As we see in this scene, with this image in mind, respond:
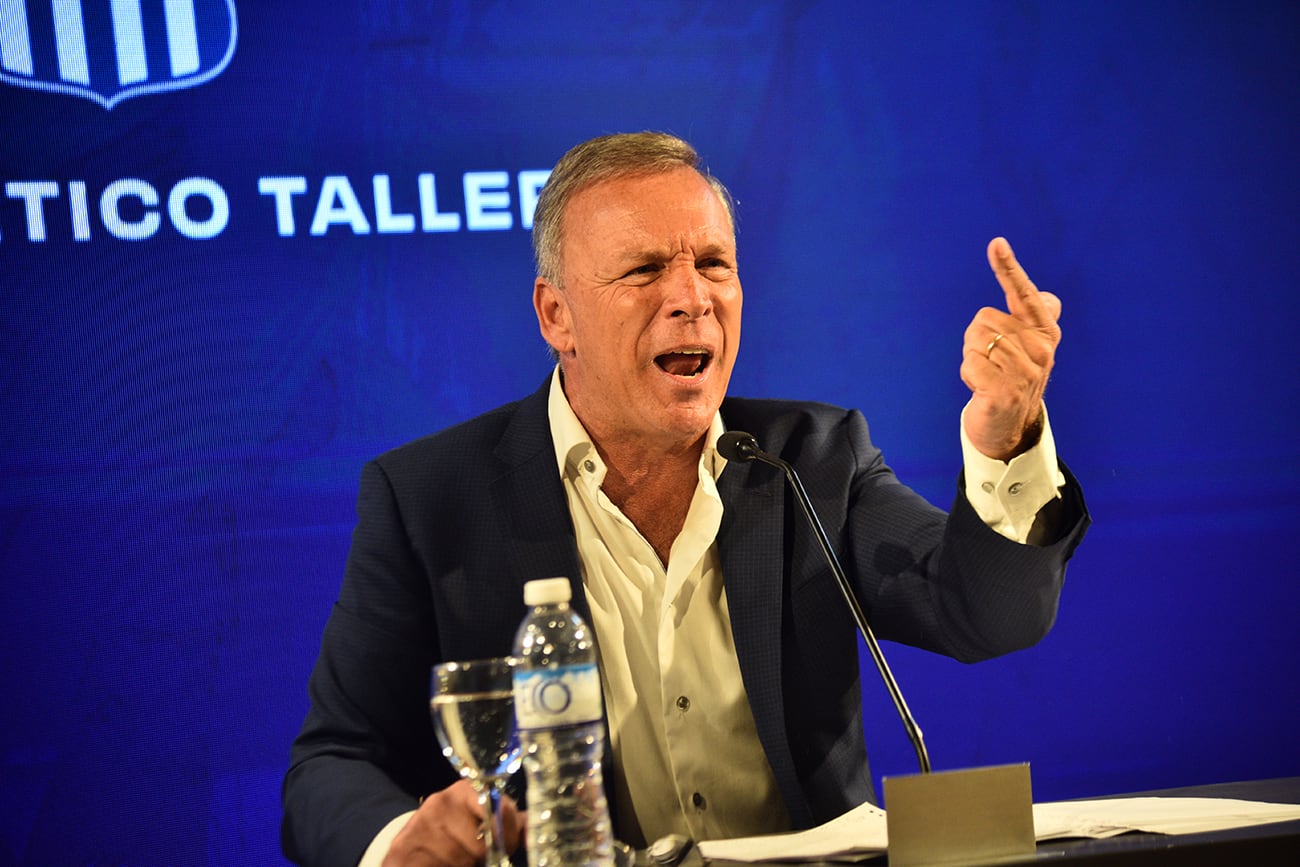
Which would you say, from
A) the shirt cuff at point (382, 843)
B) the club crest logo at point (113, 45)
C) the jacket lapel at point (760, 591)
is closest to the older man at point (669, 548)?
the jacket lapel at point (760, 591)

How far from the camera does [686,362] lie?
2.01 m

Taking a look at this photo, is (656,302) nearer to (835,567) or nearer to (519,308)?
(835,567)

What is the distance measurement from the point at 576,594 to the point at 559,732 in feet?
2.21

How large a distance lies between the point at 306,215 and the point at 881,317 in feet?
5.09

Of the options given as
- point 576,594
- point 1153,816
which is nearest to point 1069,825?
point 1153,816

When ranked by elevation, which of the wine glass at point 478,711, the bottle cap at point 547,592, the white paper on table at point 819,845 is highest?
the bottle cap at point 547,592

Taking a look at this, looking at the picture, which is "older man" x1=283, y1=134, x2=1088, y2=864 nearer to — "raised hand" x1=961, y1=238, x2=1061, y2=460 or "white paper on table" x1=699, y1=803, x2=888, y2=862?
"raised hand" x1=961, y1=238, x2=1061, y2=460

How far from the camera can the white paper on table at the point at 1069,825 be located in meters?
1.22

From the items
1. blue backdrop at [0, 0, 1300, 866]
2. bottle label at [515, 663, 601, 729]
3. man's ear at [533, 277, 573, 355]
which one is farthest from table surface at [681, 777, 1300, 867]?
blue backdrop at [0, 0, 1300, 866]

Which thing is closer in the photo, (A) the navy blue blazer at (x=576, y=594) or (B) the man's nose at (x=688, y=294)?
(A) the navy blue blazer at (x=576, y=594)

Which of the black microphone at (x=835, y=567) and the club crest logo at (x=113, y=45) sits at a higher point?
the club crest logo at (x=113, y=45)

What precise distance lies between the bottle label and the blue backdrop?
1.99 m

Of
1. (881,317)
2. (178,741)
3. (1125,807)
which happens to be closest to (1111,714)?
(881,317)

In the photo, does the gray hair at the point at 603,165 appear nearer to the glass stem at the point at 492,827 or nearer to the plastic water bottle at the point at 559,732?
the plastic water bottle at the point at 559,732
